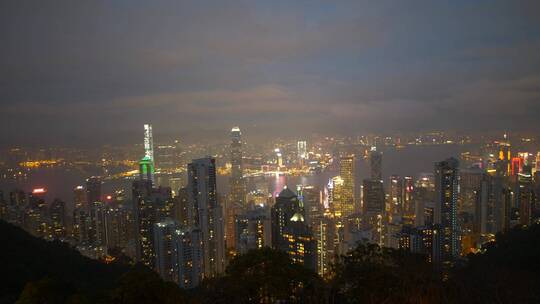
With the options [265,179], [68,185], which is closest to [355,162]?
[265,179]

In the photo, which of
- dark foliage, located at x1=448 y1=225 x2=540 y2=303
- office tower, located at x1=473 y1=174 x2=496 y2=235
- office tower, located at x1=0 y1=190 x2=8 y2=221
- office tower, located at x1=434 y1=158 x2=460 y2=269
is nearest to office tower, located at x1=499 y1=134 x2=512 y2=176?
office tower, located at x1=473 y1=174 x2=496 y2=235

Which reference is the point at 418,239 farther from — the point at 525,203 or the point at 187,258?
the point at 187,258

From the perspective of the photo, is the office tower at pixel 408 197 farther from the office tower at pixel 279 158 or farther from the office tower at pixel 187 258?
the office tower at pixel 187 258

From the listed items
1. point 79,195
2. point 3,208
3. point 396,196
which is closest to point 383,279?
point 3,208

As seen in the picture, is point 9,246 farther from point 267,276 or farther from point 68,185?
point 68,185

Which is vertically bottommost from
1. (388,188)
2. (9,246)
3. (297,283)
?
(388,188)

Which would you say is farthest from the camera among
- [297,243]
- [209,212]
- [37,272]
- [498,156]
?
[498,156]
